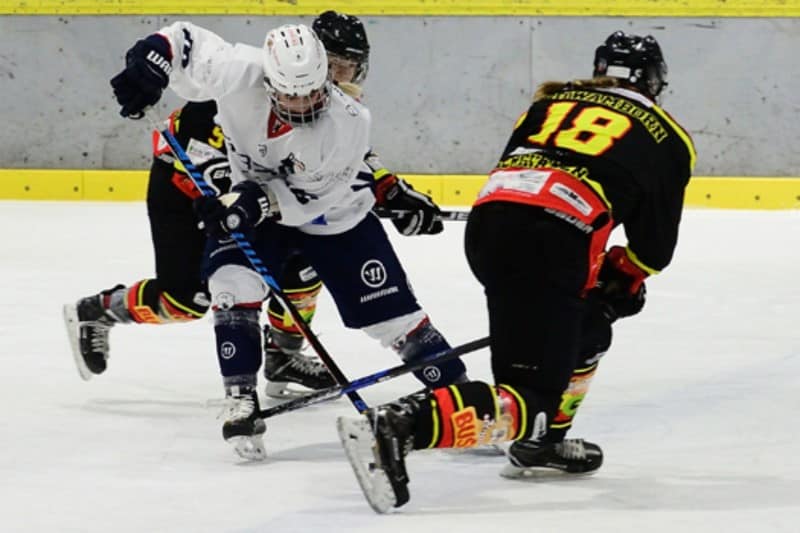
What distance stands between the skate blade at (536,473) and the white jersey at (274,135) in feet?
2.27

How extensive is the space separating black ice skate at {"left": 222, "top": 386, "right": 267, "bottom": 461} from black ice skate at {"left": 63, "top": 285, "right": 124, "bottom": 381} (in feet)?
2.66

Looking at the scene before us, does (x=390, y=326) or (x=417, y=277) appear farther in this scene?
(x=417, y=277)

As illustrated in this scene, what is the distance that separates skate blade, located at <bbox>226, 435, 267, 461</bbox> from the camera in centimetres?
318

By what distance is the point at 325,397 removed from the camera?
3285mm

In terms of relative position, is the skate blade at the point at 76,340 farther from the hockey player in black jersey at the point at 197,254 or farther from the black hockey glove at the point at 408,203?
the black hockey glove at the point at 408,203

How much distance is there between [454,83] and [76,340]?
170 inches

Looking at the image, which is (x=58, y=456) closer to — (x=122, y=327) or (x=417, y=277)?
(x=122, y=327)

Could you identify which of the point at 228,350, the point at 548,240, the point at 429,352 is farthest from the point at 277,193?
the point at 548,240

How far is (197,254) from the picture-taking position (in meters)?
3.82

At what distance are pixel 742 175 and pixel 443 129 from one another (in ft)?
4.99

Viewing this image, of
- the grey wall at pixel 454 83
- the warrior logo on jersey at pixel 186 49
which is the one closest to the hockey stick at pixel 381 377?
the warrior logo on jersey at pixel 186 49

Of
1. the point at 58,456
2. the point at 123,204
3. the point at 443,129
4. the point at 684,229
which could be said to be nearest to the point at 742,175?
the point at 684,229

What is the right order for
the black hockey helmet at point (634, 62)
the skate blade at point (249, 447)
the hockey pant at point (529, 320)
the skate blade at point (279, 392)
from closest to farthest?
the hockey pant at point (529, 320), the black hockey helmet at point (634, 62), the skate blade at point (249, 447), the skate blade at point (279, 392)

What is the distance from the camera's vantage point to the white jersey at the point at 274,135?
327 cm
